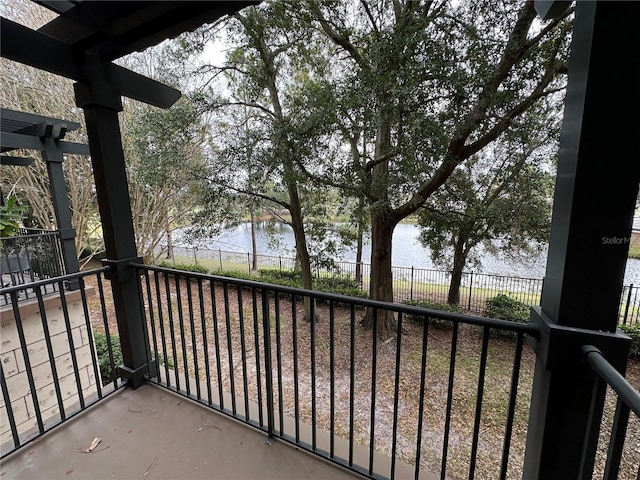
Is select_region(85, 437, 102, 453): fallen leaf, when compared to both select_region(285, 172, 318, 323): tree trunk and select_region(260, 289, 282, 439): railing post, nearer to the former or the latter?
select_region(260, 289, 282, 439): railing post

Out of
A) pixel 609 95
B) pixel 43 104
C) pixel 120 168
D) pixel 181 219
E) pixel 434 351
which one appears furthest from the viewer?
pixel 181 219

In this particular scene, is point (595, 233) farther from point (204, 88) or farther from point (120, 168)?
point (204, 88)

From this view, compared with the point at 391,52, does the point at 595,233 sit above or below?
below

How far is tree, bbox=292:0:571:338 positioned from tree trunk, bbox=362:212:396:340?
1.65 metres

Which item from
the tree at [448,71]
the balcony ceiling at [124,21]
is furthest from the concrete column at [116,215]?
the tree at [448,71]

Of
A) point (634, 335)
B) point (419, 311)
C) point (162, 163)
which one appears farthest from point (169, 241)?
point (634, 335)

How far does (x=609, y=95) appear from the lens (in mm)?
813

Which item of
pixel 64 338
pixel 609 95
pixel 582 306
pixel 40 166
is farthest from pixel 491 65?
pixel 40 166

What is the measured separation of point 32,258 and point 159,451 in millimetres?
4692

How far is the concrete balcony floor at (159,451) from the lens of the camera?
1.46 meters

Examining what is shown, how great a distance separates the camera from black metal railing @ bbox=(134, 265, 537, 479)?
1332mm

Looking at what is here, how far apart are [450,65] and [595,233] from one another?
3042 mm

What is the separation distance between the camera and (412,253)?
9.30m

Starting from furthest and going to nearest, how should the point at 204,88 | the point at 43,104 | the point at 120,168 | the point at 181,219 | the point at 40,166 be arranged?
the point at 181,219 → the point at 40,166 → the point at 43,104 → the point at 204,88 → the point at 120,168
